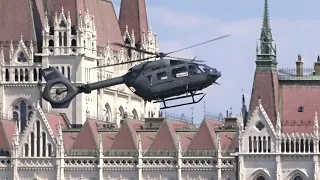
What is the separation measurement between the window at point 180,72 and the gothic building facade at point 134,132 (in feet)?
115

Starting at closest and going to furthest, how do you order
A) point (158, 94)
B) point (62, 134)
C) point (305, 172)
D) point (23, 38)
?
1. point (158, 94)
2. point (305, 172)
3. point (62, 134)
4. point (23, 38)

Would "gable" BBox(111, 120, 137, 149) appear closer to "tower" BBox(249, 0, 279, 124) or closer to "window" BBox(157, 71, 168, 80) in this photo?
"tower" BBox(249, 0, 279, 124)

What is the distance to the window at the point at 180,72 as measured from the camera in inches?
3984

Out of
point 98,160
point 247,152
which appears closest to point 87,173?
point 98,160

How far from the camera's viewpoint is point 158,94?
100500 mm

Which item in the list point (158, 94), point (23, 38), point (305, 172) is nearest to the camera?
point (158, 94)

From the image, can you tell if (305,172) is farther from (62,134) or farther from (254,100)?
(62,134)

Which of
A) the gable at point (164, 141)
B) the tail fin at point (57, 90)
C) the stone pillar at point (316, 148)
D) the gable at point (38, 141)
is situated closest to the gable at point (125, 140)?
the gable at point (164, 141)

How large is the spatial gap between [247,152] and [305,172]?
13.9ft

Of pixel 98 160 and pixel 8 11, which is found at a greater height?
pixel 8 11

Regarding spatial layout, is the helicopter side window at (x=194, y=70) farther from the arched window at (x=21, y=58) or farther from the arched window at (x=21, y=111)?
the arched window at (x=21, y=58)

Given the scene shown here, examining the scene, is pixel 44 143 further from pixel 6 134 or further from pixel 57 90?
pixel 57 90

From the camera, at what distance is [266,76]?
139 meters

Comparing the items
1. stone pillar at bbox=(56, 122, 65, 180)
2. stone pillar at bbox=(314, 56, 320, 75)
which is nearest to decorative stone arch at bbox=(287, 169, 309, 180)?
stone pillar at bbox=(314, 56, 320, 75)
